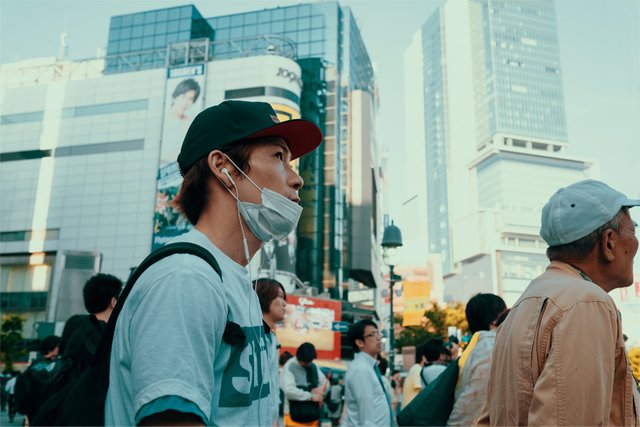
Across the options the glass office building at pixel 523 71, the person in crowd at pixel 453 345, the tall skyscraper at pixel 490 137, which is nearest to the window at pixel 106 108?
the person in crowd at pixel 453 345

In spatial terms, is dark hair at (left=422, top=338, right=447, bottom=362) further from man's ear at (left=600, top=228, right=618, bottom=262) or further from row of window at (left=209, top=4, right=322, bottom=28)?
row of window at (left=209, top=4, right=322, bottom=28)

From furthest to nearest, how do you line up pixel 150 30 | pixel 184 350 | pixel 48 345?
pixel 150 30
pixel 48 345
pixel 184 350

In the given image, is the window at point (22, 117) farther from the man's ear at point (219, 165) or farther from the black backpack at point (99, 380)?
the black backpack at point (99, 380)

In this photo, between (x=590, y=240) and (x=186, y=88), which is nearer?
(x=590, y=240)

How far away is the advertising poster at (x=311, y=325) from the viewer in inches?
1410

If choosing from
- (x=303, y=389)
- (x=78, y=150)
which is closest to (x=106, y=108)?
(x=78, y=150)

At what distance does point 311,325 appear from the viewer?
37625 millimetres

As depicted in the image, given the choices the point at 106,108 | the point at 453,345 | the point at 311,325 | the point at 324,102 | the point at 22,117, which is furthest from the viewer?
the point at 22,117

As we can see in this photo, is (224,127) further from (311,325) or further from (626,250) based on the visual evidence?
(311,325)

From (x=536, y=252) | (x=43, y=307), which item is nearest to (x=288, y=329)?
(x=43, y=307)

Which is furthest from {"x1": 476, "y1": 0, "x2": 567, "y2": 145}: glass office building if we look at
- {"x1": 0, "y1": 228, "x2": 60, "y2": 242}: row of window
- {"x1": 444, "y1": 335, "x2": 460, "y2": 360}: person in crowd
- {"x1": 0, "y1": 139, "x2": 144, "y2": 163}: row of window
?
{"x1": 444, "y1": 335, "x2": 460, "y2": 360}: person in crowd

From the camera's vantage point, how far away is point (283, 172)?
1.80m

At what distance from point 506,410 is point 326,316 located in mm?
37562

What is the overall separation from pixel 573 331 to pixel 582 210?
58 centimetres
